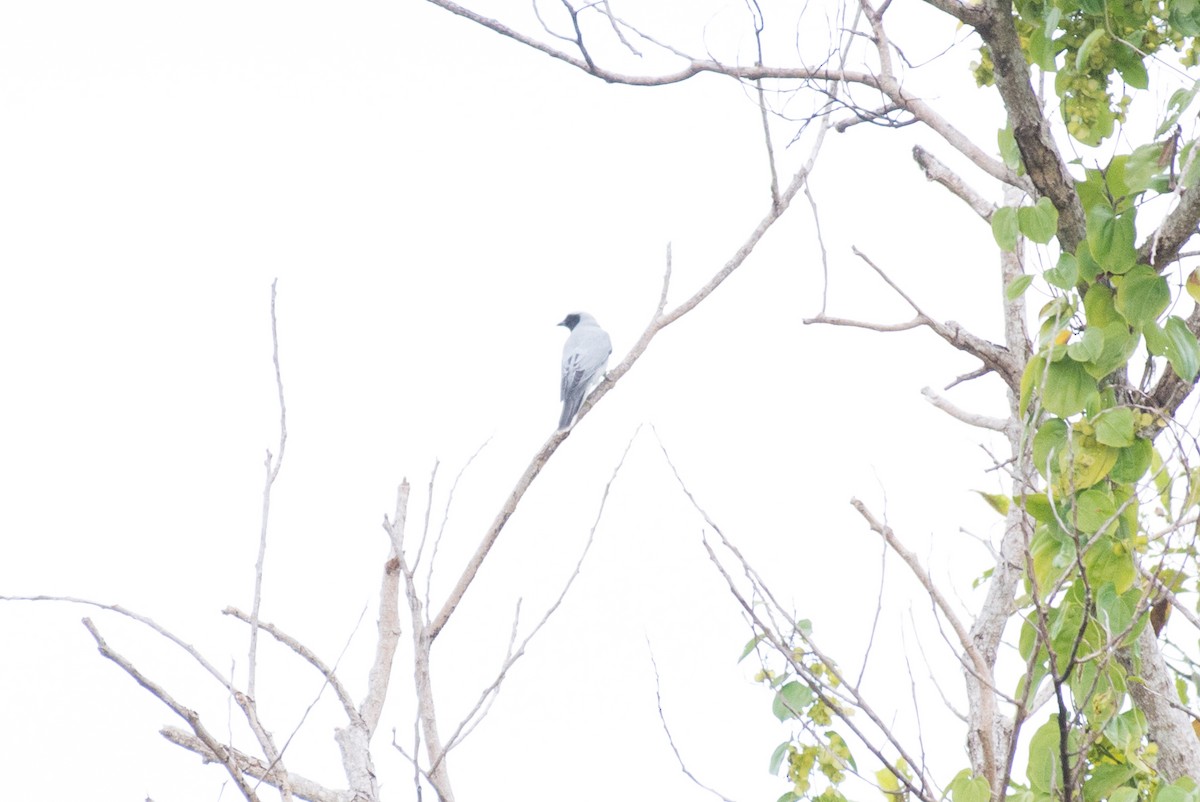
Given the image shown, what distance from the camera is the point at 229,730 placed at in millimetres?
1980

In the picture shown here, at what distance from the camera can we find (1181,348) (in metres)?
1.81

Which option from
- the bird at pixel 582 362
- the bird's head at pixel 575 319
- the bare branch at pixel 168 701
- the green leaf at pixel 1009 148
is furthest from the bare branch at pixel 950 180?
the bird's head at pixel 575 319

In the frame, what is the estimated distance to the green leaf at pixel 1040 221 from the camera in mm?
1867

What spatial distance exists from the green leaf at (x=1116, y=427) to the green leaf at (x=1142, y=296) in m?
0.16

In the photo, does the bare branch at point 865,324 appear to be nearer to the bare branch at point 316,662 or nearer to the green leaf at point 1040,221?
the green leaf at point 1040,221

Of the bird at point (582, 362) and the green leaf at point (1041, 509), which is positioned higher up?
the bird at point (582, 362)

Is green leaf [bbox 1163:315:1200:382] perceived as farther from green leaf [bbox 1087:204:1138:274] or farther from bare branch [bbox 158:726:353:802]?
bare branch [bbox 158:726:353:802]

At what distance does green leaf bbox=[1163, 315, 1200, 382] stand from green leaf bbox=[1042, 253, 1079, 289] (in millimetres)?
163

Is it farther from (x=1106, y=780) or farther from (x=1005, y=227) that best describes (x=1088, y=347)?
(x=1106, y=780)

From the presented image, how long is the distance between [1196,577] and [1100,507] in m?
1.26

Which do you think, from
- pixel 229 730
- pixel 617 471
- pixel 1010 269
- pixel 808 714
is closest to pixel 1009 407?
pixel 1010 269

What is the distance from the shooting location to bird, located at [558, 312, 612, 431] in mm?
6156

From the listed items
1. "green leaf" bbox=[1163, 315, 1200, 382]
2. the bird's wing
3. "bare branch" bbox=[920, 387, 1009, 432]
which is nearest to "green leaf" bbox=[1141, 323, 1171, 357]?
"green leaf" bbox=[1163, 315, 1200, 382]

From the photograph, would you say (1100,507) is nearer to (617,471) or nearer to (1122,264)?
(1122,264)
